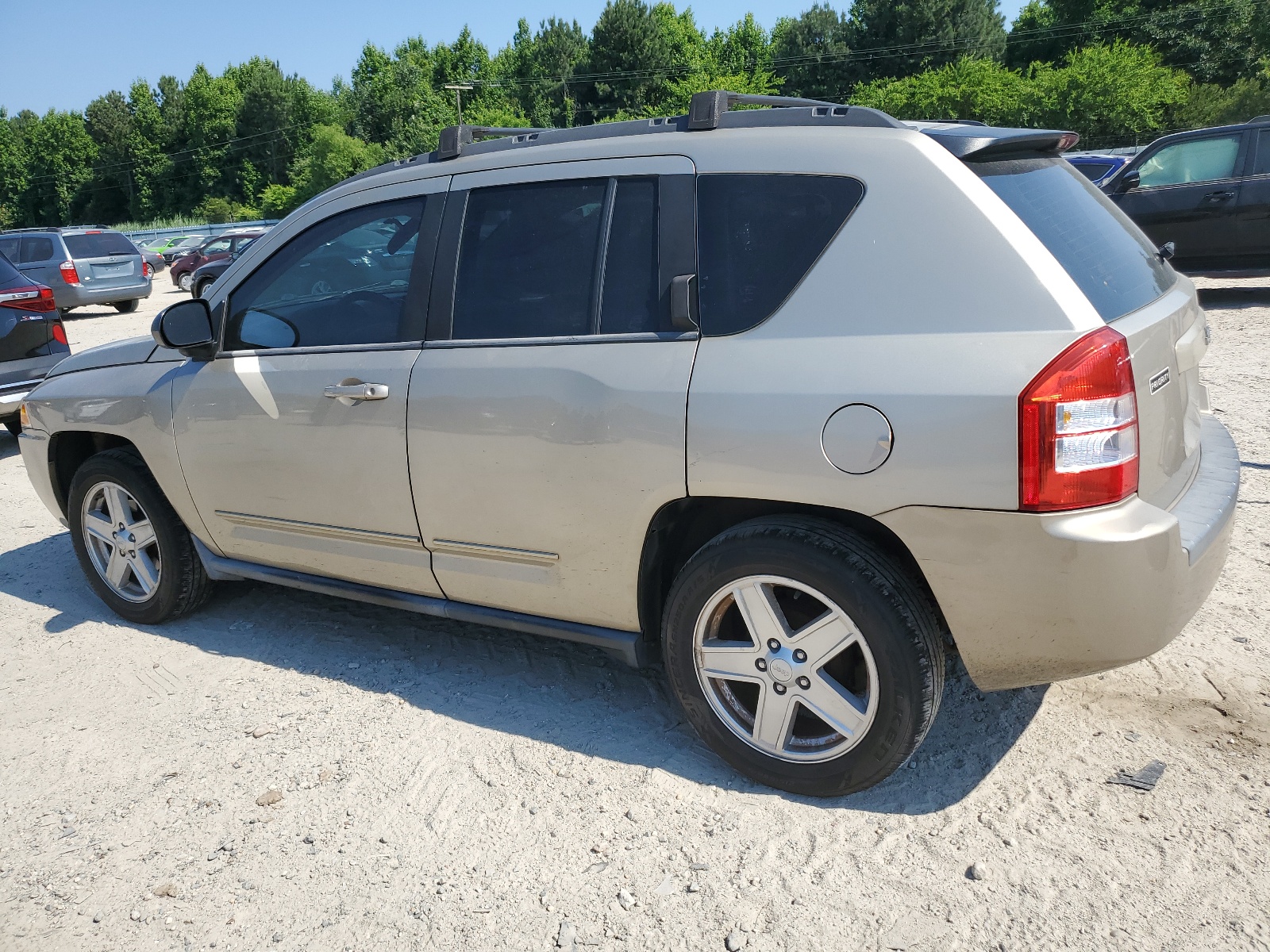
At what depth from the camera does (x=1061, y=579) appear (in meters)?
2.37

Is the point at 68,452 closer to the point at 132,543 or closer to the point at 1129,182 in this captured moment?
the point at 132,543

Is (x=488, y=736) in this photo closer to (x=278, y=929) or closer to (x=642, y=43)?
(x=278, y=929)

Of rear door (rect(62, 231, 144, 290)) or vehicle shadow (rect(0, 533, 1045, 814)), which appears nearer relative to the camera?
vehicle shadow (rect(0, 533, 1045, 814))

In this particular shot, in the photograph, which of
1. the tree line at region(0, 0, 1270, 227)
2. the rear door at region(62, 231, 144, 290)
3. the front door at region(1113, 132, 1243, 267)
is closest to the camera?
the front door at region(1113, 132, 1243, 267)

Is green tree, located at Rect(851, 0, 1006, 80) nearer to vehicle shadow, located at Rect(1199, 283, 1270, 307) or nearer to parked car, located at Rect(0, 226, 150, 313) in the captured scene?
parked car, located at Rect(0, 226, 150, 313)

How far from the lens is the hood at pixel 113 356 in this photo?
13.9 ft

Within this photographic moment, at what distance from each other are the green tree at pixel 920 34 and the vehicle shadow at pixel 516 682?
76273 mm

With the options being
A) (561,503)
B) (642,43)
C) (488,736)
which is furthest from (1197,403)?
(642,43)

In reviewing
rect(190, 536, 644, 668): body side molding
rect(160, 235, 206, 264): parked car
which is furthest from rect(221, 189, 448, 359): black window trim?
rect(160, 235, 206, 264): parked car

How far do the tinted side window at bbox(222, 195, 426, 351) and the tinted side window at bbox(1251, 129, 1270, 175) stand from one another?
991 cm

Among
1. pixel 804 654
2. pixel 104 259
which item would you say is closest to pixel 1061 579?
pixel 804 654

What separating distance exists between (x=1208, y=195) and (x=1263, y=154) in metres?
0.59

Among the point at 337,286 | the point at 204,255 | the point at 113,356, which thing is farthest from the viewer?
the point at 204,255

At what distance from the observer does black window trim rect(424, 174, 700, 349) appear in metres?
Answer: 2.88
